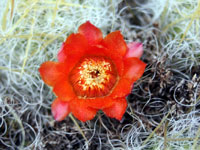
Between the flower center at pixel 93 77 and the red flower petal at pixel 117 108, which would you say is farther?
the flower center at pixel 93 77

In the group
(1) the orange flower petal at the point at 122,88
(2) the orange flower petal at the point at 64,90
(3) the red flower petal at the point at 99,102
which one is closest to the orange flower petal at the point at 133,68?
(1) the orange flower petal at the point at 122,88

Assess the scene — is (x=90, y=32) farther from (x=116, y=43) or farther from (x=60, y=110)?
(x=60, y=110)

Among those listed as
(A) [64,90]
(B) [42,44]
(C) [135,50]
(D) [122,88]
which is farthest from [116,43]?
(B) [42,44]

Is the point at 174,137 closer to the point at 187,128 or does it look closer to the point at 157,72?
the point at 187,128

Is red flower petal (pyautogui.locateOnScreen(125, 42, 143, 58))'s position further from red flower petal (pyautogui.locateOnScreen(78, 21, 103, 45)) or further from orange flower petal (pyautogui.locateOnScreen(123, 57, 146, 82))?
red flower petal (pyautogui.locateOnScreen(78, 21, 103, 45))

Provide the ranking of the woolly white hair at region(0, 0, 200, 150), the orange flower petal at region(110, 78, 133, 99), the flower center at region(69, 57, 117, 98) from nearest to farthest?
the orange flower petal at region(110, 78, 133, 99)
the flower center at region(69, 57, 117, 98)
the woolly white hair at region(0, 0, 200, 150)

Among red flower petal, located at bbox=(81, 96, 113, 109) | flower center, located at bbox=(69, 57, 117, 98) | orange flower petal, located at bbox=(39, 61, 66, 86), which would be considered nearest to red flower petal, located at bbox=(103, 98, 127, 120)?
red flower petal, located at bbox=(81, 96, 113, 109)

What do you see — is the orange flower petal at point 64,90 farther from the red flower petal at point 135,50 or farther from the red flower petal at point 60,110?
the red flower petal at point 135,50
